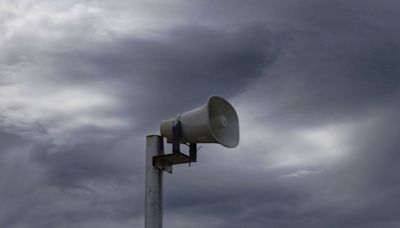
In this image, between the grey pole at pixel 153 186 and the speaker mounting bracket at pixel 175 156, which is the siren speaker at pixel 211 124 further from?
the grey pole at pixel 153 186

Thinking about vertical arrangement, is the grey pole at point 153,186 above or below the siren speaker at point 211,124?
below

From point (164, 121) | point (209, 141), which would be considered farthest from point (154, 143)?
point (209, 141)

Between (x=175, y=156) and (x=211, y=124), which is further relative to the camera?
(x=175, y=156)

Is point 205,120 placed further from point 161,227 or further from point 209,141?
point 161,227

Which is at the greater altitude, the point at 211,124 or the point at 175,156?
the point at 211,124

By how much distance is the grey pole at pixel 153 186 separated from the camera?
17.9 metres

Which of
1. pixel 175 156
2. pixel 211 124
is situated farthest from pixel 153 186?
pixel 211 124

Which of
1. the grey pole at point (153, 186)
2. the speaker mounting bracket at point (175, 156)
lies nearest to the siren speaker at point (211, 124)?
the speaker mounting bracket at point (175, 156)

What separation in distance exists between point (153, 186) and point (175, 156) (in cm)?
102

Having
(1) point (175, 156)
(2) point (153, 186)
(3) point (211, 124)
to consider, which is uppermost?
(3) point (211, 124)

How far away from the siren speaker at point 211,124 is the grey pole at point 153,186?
1.53 ft

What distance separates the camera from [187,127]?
1775 centimetres

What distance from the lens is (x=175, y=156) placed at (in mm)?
18062

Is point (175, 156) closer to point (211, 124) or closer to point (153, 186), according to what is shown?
point (153, 186)
